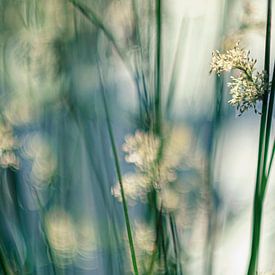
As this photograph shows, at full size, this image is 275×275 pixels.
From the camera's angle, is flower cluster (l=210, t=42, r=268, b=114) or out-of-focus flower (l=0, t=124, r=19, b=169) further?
out-of-focus flower (l=0, t=124, r=19, b=169)

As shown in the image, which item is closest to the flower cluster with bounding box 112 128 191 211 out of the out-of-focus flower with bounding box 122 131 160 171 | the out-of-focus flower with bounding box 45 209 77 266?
the out-of-focus flower with bounding box 122 131 160 171

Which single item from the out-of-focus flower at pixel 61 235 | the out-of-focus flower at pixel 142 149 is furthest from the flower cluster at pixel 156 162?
the out-of-focus flower at pixel 61 235

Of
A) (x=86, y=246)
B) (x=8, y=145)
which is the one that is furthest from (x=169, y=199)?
(x=8, y=145)

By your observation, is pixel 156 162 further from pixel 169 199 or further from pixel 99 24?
pixel 99 24

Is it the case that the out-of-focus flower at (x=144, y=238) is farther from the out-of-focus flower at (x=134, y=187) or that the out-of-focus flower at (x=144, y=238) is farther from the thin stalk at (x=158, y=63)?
the thin stalk at (x=158, y=63)

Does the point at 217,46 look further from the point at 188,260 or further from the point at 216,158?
the point at 188,260

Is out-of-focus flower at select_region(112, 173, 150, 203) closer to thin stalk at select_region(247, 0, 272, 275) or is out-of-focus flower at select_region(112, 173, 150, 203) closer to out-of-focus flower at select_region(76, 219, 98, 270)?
out-of-focus flower at select_region(76, 219, 98, 270)

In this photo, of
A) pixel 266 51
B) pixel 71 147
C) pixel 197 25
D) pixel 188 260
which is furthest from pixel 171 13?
pixel 188 260
